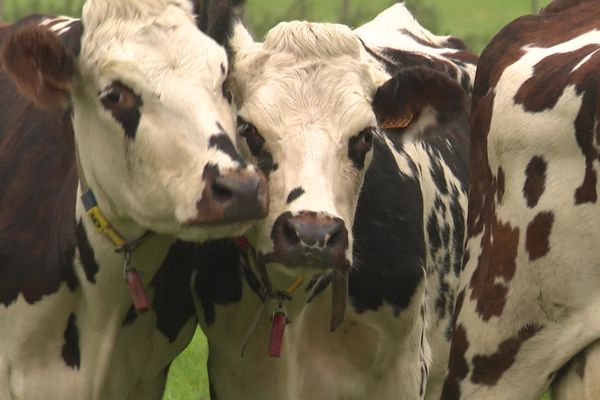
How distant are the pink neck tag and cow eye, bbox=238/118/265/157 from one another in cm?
57

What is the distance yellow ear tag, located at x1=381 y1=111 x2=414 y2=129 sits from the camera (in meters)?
6.25

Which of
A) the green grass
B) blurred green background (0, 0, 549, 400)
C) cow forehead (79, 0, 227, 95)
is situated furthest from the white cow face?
blurred green background (0, 0, 549, 400)

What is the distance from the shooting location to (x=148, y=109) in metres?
5.57

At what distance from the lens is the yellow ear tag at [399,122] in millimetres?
6246


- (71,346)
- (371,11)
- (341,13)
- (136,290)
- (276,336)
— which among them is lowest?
(341,13)

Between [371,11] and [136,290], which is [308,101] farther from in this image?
[371,11]

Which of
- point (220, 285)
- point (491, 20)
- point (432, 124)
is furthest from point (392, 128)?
point (491, 20)

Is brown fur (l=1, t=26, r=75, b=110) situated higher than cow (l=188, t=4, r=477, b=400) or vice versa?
brown fur (l=1, t=26, r=75, b=110)

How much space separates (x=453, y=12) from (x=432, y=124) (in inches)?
957

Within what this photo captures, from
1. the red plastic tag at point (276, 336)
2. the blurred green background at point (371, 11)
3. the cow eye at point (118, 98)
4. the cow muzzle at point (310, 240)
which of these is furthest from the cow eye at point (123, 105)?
the blurred green background at point (371, 11)

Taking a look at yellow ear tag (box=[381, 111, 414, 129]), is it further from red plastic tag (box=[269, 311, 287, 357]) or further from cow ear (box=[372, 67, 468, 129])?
red plastic tag (box=[269, 311, 287, 357])

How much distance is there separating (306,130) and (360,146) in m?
0.22

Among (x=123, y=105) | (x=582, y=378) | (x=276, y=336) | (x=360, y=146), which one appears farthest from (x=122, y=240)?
(x=582, y=378)

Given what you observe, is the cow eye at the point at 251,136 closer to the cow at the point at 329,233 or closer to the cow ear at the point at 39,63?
the cow at the point at 329,233
